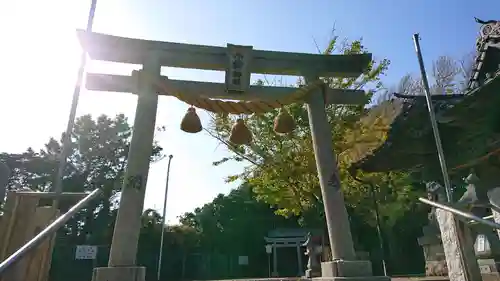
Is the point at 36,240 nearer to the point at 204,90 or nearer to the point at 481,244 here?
the point at 204,90

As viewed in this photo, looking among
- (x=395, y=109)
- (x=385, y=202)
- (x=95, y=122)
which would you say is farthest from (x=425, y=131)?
(x=95, y=122)

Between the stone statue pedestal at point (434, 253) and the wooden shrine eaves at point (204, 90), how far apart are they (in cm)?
768

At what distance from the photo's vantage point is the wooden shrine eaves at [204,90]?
17.3 feet

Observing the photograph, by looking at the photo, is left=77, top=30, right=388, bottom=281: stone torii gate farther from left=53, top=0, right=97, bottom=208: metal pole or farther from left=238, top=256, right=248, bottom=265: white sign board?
left=238, top=256, right=248, bottom=265: white sign board

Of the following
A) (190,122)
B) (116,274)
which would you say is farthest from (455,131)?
(116,274)

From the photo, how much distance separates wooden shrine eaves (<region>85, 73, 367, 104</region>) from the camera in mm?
5285

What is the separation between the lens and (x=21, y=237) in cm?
338

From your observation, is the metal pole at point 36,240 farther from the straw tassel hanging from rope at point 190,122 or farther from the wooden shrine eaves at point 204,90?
the wooden shrine eaves at point 204,90

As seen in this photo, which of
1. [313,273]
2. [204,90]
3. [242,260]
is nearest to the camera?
[204,90]

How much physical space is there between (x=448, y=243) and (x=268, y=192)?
928 cm

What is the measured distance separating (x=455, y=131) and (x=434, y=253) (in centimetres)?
584

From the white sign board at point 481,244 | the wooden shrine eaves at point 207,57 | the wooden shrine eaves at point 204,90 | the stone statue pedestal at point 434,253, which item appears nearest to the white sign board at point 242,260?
the stone statue pedestal at point 434,253

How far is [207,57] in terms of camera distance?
5.70m

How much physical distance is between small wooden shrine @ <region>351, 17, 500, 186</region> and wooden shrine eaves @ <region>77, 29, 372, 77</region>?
2005 mm
